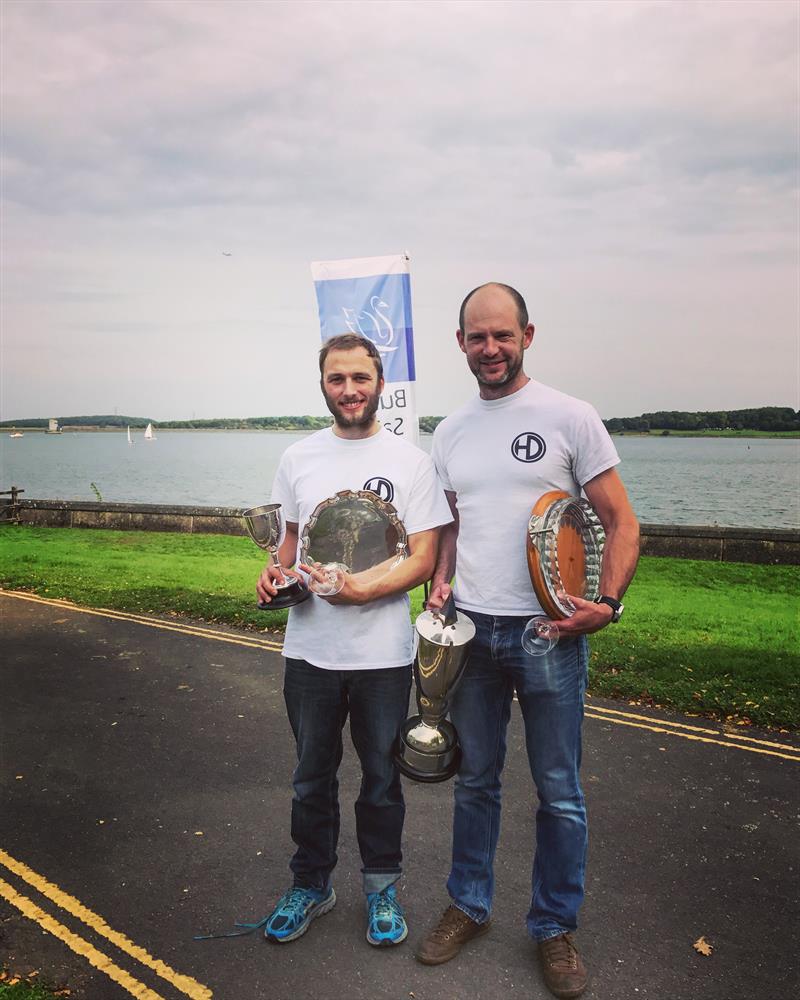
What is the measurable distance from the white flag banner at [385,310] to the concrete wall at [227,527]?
7558 millimetres

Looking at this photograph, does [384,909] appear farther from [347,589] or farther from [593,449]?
[593,449]

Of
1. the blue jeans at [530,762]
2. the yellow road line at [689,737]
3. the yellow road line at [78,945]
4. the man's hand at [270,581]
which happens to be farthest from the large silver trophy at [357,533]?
the yellow road line at [689,737]

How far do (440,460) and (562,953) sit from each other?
2.17 metres

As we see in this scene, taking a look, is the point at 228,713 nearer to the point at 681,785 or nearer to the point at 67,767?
the point at 67,767

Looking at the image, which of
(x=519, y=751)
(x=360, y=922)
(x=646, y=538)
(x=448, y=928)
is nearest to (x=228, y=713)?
(x=519, y=751)

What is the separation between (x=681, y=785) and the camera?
5074mm

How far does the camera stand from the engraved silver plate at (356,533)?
3209 mm

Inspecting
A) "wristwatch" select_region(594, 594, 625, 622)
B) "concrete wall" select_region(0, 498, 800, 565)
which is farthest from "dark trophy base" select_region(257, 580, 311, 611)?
"concrete wall" select_region(0, 498, 800, 565)

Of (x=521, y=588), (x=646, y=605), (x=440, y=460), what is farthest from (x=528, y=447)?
(x=646, y=605)

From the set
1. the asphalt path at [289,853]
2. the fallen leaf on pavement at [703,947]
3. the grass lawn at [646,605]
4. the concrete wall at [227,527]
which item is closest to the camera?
the asphalt path at [289,853]

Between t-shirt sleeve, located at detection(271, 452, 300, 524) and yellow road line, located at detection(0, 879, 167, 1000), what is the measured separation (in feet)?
6.58

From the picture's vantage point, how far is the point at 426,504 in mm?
3301

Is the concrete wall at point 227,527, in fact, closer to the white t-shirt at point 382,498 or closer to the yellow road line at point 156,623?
the yellow road line at point 156,623

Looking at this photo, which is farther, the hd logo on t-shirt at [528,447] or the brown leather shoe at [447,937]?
the brown leather shoe at [447,937]
